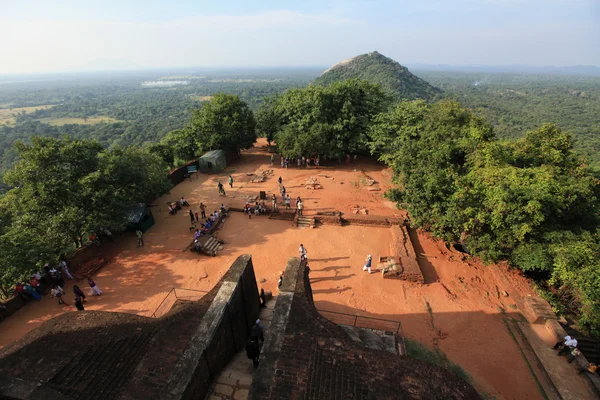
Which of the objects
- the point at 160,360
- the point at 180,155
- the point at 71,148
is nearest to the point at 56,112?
the point at 180,155

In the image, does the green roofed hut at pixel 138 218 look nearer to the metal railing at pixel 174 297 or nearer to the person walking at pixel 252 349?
the metal railing at pixel 174 297

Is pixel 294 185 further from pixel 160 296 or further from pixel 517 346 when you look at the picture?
pixel 517 346

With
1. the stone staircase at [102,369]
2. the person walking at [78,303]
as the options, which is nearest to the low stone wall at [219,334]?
the stone staircase at [102,369]

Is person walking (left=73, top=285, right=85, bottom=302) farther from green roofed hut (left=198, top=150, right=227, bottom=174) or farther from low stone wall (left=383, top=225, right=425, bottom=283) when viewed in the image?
green roofed hut (left=198, top=150, right=227, bottom=174)

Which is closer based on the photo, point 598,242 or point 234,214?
point 598,242

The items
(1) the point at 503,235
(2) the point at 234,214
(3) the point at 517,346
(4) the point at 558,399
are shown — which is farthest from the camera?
(2) the point at 234,214

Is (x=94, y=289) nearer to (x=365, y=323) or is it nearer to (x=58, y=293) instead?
(x=58, y=293)
